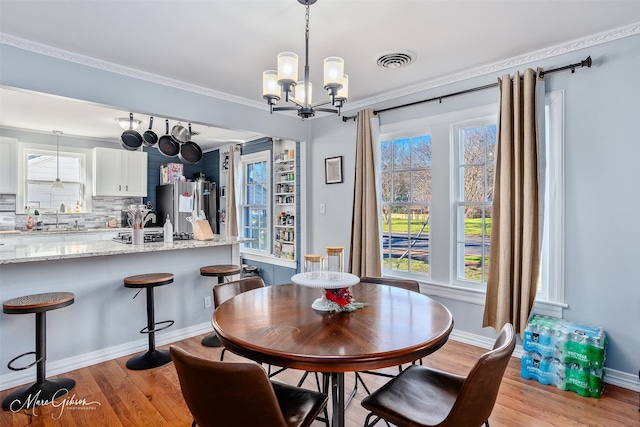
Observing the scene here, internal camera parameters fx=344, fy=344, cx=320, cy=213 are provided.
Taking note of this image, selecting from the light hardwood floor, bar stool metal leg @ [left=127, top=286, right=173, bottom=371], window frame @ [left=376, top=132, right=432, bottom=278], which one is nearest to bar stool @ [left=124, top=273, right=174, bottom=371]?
bar stool metal leg @ [left=127, top=286, right=173, bottom=371]

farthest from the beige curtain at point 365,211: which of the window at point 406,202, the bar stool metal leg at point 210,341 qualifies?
the bar stool metal leg at point 210,341

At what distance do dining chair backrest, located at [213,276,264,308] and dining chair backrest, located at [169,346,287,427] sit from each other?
3.18 feet

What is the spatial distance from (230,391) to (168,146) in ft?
12.1

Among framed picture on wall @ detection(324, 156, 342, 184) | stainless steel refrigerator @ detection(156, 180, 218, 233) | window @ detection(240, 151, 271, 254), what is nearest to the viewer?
framed picture on wall @ detection(324, 156, 342, 184)

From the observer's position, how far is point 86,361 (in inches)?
110

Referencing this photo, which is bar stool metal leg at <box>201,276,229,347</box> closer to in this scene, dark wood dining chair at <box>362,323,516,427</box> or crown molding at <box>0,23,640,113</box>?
dark wood dining chair at <box>362,323,516,427</box>

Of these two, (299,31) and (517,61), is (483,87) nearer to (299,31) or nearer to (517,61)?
(517,61)

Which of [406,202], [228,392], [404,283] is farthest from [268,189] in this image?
[228,392]

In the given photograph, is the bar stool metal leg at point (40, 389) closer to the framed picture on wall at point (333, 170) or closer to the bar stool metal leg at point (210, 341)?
the bar stool metal leg at point (210, 341)

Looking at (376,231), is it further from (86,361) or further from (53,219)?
(53,219)

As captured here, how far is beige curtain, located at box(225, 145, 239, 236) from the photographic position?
5.87 metres

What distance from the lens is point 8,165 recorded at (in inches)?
199

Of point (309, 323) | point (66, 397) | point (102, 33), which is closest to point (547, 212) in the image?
point (309, 323)

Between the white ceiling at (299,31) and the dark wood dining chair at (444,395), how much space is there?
2.00m
